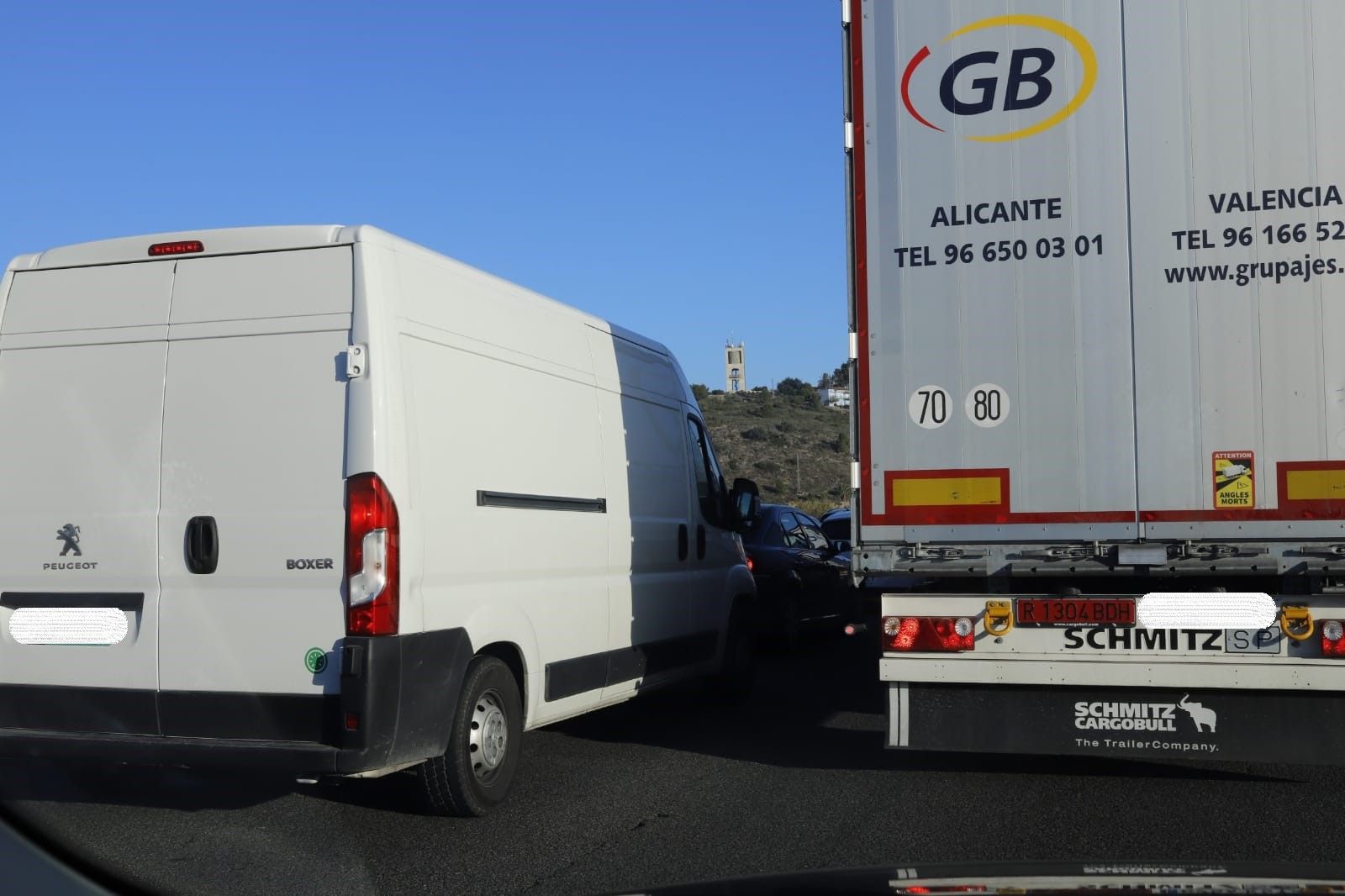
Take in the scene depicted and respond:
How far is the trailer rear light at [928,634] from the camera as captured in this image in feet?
22.3

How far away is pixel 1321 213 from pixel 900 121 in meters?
1.99

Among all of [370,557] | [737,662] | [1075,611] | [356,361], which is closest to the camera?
[370,557]

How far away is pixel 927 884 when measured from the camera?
2.98m

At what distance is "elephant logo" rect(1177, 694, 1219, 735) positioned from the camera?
6543 mm

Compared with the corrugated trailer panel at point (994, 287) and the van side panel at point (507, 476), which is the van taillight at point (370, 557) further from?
the corrugated trailer panel at point (994, 287)

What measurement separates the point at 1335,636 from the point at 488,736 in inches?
157

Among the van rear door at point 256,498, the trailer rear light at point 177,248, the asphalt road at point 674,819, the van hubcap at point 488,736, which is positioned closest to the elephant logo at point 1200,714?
the asphalt road at point 674,819

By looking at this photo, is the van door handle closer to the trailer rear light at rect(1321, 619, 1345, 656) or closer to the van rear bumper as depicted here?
the van rear bumper

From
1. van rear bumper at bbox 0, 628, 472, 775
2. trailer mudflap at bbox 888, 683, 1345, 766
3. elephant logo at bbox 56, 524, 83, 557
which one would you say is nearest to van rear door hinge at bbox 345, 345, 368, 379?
van rear bumper at bbox 0, 628, 472, 775

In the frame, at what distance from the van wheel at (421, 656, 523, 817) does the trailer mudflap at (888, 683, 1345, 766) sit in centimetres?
190

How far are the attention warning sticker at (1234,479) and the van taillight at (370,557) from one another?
3713mm

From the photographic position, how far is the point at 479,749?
657 centimetres

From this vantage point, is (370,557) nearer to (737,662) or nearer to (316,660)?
(316,660)

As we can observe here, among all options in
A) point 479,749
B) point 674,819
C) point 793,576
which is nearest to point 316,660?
point 479,749
